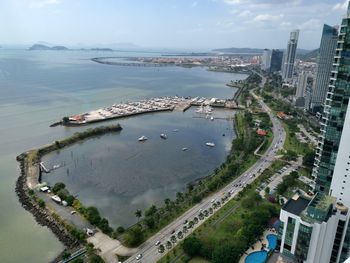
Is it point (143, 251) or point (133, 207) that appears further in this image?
point (133, 207)

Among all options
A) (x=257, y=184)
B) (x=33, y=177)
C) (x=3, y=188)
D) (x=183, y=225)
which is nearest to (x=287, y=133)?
(x=257, y=184)

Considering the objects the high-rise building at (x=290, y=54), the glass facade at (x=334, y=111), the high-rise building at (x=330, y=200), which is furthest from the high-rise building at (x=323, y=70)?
the high-rise building at (x=330, y=200)

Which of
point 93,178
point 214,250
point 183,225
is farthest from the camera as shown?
point 93,178

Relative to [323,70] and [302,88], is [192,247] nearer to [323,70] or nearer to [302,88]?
[323,70]

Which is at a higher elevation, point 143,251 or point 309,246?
point 309,246

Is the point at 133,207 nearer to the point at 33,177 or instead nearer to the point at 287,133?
the point at 33,177

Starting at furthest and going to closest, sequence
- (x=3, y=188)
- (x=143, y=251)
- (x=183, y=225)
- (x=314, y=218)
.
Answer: (x=3, y=188)
(x=183, y=225)
(x=143, y=251)
(x=314, y=218)

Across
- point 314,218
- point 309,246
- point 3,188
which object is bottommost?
point 3,188
